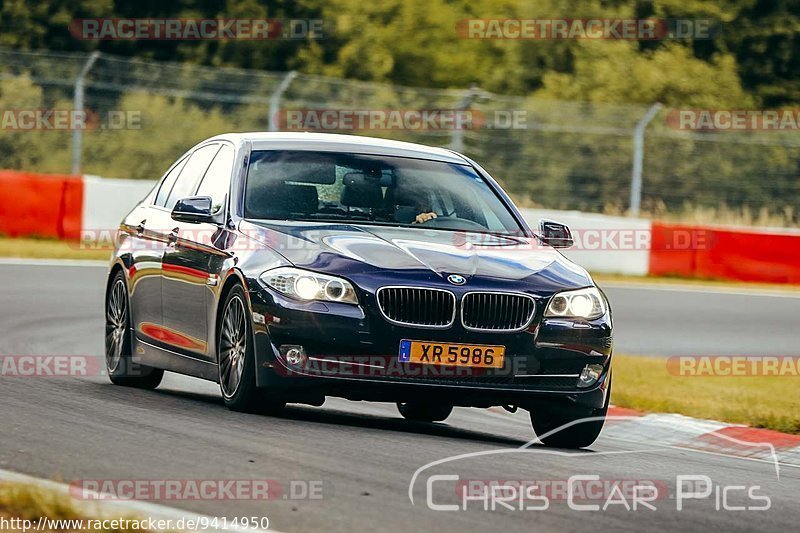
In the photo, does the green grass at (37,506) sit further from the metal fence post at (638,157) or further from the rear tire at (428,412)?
the metal fence post at (638,157)

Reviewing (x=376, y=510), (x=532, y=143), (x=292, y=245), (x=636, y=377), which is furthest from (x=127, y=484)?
(x=532, y=143)

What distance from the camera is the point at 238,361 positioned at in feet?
27.7

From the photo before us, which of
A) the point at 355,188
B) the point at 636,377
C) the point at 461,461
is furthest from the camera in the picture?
the point at 636,377

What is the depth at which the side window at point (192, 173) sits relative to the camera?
32.9 feet

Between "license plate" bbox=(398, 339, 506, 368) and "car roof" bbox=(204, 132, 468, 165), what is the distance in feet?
5.75

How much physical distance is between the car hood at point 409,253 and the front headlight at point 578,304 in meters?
0.06

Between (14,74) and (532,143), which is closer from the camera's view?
(14,74)

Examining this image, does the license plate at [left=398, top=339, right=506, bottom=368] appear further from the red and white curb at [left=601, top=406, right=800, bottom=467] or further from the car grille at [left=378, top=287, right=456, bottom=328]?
the red and white curb at [left=601, top=406, right=800, bottom=467]

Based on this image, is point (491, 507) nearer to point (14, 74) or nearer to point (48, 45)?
point (14, 74)

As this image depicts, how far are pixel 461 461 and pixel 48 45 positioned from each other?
3406 cm

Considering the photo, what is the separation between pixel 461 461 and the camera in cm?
732

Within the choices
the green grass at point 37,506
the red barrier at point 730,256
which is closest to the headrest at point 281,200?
the green grass at point 37,506

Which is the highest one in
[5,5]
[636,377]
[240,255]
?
[5,5]

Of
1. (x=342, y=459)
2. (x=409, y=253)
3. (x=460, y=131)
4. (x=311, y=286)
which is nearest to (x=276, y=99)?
(x=460, y=131)
